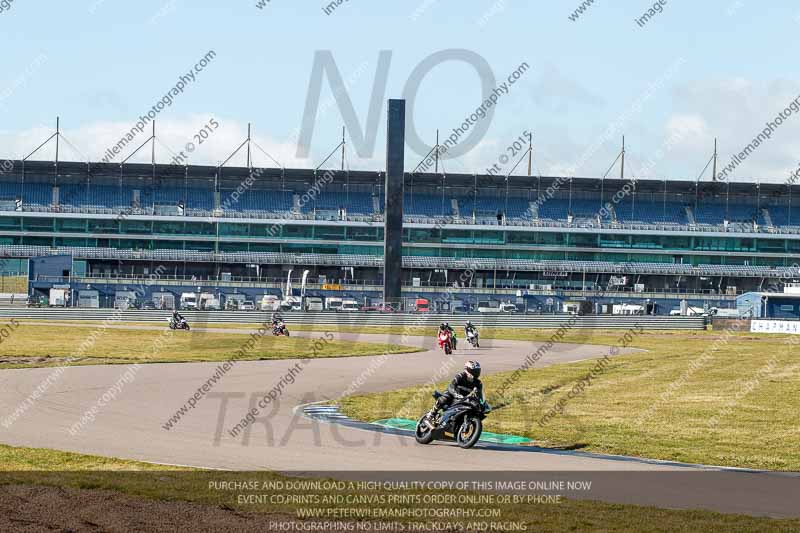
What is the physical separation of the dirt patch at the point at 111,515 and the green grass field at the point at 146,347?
76.7 ft

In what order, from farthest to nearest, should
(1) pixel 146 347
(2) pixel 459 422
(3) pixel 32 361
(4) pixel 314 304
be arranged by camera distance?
(4) pixel 314 304
(1) pixel 146 347
(3) pixel 32 361
(2) pixel 459 422

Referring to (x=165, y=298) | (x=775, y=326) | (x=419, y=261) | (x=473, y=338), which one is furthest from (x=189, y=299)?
(x=775, y=326)

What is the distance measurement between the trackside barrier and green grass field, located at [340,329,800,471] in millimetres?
34525

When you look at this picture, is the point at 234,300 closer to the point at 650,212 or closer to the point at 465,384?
the point at 650,212

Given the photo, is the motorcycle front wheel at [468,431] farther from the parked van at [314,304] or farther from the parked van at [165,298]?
the parked van at [165,298]

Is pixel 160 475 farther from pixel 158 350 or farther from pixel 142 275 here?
pixel 142 275

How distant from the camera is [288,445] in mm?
18859

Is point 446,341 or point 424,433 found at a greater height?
point 446,341

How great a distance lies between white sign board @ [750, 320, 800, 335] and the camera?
231 ft

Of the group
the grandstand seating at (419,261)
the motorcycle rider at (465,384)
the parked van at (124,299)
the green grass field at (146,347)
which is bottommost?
the green grass field at (146,347)

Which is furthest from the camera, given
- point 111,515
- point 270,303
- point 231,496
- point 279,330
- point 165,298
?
point 165,298

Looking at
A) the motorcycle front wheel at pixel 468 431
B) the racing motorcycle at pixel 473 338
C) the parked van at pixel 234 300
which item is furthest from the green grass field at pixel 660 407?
the parked van at pixel 234 300

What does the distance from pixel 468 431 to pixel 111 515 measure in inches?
331

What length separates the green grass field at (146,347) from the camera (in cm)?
3994
